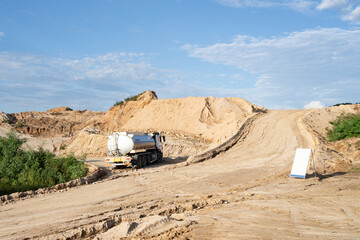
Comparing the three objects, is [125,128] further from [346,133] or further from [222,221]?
[222,221]

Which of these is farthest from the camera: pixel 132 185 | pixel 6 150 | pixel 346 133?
pixel 346 133

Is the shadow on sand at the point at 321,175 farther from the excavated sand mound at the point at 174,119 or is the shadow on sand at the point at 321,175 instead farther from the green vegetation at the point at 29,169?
the excavated sand mound at the point at 174,119

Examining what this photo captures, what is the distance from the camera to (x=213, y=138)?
3919cm

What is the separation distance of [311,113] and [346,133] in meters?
11.5

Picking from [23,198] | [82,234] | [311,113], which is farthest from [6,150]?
[311,113]

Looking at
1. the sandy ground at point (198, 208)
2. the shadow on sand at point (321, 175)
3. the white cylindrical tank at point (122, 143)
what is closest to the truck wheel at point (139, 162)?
the white cylindrical tank at point (122, 143)

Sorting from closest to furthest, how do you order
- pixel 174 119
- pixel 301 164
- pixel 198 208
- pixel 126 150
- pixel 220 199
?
pixel 198 208 < pixel 220 199 < pixel 301 164 < pixel 126 150 < pixel 174 119

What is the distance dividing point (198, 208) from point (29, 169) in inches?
469

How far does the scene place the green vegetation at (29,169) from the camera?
16.1m

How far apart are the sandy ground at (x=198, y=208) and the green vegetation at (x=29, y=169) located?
2507mm

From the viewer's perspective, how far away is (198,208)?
10969mm

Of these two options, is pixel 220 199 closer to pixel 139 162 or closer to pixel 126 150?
pixel 126 150

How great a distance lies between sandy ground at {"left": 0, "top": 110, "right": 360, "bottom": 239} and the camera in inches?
331

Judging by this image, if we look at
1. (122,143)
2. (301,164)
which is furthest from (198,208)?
(122,143)
